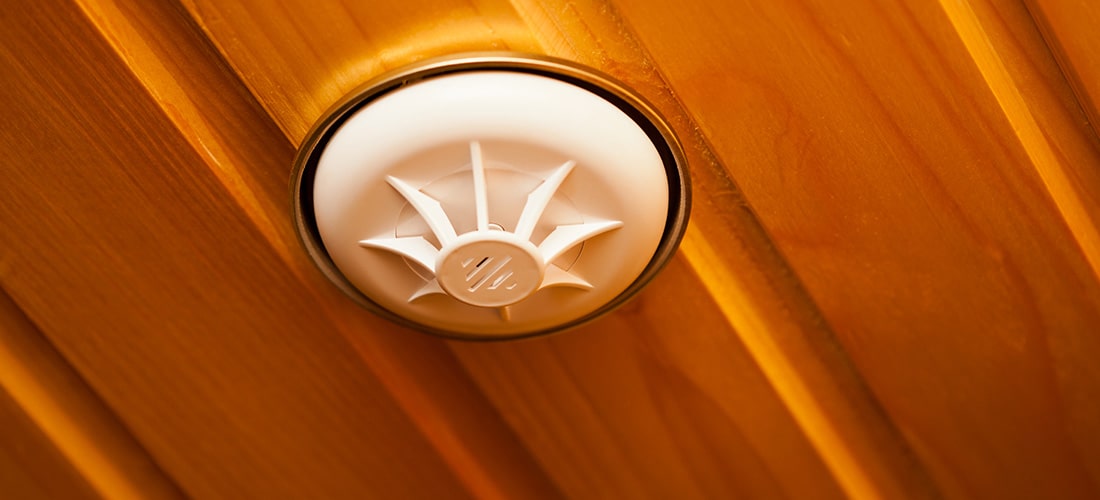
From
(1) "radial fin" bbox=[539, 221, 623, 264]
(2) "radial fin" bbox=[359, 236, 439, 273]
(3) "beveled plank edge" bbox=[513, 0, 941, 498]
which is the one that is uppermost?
(2) "radial fin" bbox=[359, 236, 439, 273]

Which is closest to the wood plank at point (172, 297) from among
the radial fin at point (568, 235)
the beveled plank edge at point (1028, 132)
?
the radial fin at point (568, 235)

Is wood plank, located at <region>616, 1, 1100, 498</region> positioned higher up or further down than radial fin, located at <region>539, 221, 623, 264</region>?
further down

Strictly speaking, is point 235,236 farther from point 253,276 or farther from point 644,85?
point 644,85

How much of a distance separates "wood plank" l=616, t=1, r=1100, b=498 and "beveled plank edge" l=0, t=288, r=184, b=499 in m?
0.34

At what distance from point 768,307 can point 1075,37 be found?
19 cm

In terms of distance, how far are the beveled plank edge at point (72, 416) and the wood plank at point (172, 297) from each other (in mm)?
13

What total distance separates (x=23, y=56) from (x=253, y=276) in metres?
0.14

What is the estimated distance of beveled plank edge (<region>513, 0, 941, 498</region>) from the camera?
1.17 feet

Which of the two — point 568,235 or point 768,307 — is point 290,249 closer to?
point 568,235

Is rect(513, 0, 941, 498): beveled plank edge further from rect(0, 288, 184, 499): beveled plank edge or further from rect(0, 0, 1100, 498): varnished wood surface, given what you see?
rect(0, 288, 184, 499): beveled plank edge

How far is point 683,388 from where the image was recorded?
0.42 m

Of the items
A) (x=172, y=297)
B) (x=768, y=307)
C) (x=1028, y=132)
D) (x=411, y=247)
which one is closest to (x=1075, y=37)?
(x=1028, y=132)

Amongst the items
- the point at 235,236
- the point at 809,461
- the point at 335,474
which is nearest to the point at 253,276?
the point at 235,236

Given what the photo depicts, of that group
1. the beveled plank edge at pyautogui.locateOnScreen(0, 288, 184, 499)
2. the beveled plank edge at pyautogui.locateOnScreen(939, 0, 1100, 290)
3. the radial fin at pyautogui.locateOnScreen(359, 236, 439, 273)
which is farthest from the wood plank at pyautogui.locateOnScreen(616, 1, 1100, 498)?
the beveled plank edge at pyautogui.locateOnScreen(0, 288, 184, 499)
